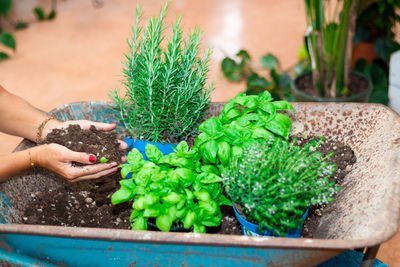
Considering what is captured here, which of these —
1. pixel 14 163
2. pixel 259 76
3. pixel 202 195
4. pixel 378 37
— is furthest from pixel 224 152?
pixel 378 37

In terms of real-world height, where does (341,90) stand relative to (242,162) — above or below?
above

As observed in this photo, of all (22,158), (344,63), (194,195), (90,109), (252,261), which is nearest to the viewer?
(252,261)

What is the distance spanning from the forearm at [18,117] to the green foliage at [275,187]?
2.23 feet

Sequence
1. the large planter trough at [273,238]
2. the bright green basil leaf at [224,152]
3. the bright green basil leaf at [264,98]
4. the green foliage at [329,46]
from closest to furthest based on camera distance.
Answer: the large planter trough at [273,238] → the bright green basil leaf at [224,152] → the bright green basil leaf at [264,98] → the green foliage at [329,46]

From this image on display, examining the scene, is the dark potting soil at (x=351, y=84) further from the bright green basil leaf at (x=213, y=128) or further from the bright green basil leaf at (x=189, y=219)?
the bright green basil leaf at (x=189, y=219)

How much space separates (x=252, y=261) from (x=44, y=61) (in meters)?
2.92

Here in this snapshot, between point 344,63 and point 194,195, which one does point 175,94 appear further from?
point 344,63

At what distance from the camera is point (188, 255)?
853 millimetres

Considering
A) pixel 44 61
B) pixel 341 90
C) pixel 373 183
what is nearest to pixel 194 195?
pixel 373 183


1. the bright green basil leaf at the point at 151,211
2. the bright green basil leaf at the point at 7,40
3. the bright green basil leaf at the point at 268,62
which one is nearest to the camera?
the bright green basil leaf at the point at 151,211

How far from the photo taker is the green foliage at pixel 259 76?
2452mm

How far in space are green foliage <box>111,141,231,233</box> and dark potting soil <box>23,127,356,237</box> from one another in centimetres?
14

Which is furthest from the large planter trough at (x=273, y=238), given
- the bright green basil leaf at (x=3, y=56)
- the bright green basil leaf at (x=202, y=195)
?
the bright green basil leaf at (x=3, y=56)

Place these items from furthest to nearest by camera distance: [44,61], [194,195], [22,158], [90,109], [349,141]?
[44,61], [90,109], [349,141], [22,158], [194,195]
